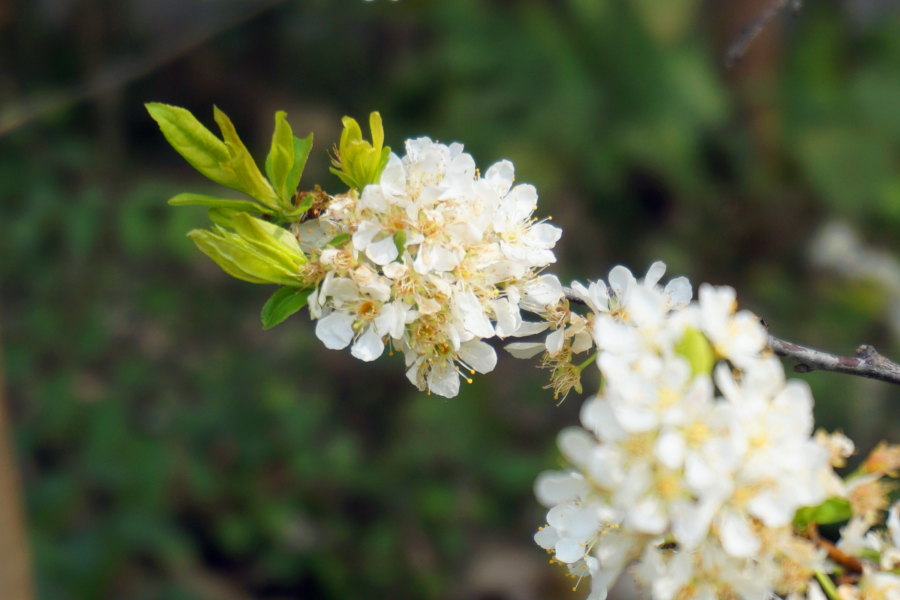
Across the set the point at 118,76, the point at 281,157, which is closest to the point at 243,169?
the point at 281,157

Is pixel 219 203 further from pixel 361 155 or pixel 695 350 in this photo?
pixel 695 350

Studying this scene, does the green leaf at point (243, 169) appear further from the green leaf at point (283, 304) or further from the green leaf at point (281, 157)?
the green leaf at point (283, 304)

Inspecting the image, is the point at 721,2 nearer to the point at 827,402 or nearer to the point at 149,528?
the point at 827,402

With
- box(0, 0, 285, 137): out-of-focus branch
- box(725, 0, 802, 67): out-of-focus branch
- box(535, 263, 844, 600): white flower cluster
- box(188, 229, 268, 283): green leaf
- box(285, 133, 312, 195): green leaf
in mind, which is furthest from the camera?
box(0, 0, 285, 137): out-of-focus branch

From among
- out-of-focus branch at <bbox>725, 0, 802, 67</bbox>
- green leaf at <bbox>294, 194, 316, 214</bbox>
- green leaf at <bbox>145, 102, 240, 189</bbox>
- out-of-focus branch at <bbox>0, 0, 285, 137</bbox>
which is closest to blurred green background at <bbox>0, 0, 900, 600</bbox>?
out-of-focus branch at <bbox>0, 0, 285, 137</bbox>

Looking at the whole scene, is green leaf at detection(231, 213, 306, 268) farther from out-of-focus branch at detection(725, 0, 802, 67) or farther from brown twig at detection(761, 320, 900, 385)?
out-of-focus branch at detection(725, 0, 802, 67)
